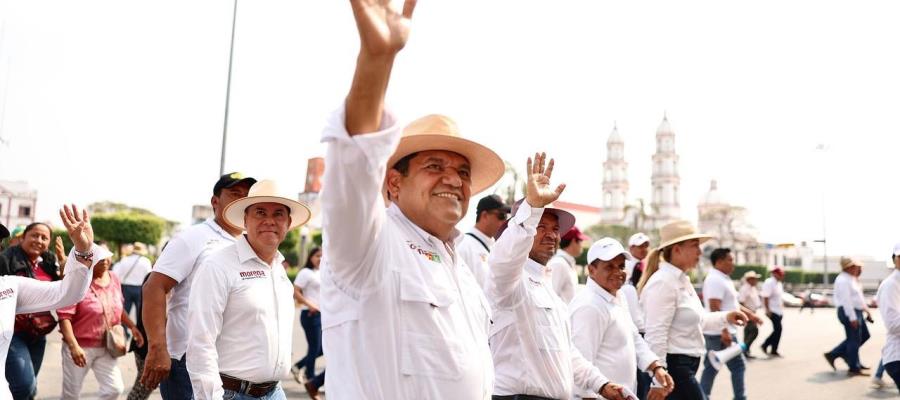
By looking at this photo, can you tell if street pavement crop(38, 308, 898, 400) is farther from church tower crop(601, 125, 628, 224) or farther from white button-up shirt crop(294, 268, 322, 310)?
church tower crop(601, 125, 628, 224)

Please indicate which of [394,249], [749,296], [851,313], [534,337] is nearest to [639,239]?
[851,313]

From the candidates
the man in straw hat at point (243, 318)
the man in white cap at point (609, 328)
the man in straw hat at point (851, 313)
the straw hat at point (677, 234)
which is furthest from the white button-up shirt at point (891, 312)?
the man in straw hat at point (243, 318)

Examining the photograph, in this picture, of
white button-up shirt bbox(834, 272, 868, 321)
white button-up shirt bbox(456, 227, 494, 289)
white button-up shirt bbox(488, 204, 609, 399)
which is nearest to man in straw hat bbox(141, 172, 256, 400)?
white button-up shirt bbox(456, 227, 494, 289)

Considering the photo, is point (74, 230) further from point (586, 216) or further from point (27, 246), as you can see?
point (586, 216)

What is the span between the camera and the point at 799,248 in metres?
127

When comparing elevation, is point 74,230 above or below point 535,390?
above

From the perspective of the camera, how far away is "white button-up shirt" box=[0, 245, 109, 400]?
405 cm

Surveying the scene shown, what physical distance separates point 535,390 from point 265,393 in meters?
1.40

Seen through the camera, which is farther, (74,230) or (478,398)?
(74,230)

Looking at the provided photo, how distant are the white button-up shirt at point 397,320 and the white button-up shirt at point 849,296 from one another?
11449 millimetres

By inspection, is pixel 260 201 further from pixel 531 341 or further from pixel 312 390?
pixel 312 390

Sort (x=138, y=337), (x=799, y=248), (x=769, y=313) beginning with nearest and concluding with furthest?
(x=138, y=337), (x=769, y=313), (x=799, y=248)

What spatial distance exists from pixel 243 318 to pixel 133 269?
9377 mm

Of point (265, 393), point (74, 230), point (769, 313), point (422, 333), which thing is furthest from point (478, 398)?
point (769, 313)
